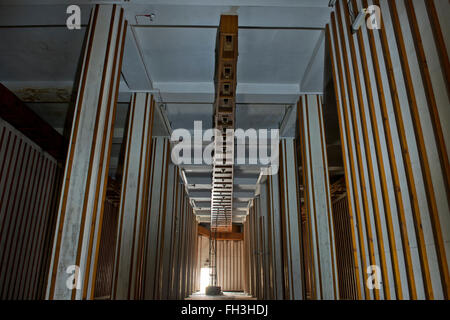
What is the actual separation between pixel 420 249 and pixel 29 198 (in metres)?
9.29

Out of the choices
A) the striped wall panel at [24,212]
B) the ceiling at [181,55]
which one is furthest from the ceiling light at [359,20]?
the striped wall panel at [24,212]

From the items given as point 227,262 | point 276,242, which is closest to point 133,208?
point 276,242

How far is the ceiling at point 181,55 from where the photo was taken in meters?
5.81

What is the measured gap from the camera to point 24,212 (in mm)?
9016

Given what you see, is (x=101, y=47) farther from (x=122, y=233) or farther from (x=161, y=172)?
(x=161, y=172)

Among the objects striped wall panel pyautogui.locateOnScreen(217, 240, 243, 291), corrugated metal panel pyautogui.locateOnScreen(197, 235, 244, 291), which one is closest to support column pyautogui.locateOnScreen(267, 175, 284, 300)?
corrugated metal panel pyautogui.locateOnScreen(197, 235, 244, 291)

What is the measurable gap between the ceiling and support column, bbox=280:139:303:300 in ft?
3.34

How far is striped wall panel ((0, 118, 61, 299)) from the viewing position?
8250 millimetres

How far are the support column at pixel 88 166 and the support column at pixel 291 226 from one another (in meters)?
5.88

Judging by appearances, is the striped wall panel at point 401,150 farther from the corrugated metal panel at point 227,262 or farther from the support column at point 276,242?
the corrugated metal panel at point 227,262

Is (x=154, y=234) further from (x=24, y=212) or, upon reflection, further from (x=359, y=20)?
(x=359, y=20)

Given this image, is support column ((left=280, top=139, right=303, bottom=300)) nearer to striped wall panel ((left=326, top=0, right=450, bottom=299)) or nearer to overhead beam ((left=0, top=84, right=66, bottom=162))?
striped wall panel ((left=326, top=0, right=450, bottom=299))
